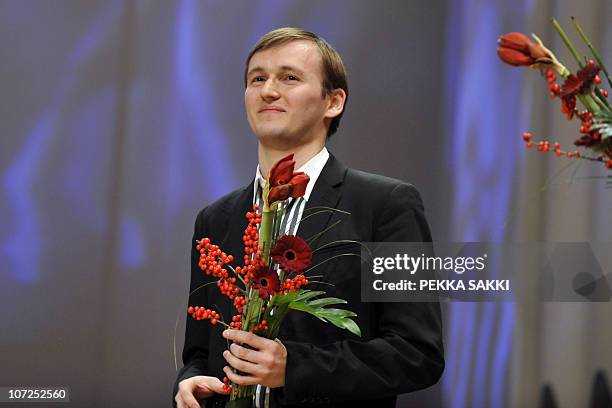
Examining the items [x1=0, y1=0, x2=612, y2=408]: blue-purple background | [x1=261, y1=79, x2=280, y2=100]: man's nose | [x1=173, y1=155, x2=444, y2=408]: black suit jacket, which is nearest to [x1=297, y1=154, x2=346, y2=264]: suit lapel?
[x1=173, y1=155, x2=444, y2=408]: black suit jacket

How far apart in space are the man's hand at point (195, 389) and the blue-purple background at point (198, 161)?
992 millimetres

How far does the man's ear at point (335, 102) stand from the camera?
2473 mm

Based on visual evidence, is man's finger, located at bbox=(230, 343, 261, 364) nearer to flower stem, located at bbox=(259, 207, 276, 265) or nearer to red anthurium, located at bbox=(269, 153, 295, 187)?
flower stem, located at bbox=(259, 207, 276, 265)

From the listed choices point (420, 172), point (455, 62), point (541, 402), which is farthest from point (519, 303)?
point (455, 62)

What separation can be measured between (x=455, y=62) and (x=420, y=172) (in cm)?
40

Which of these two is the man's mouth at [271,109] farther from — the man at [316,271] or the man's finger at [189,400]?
the man's finger at [189,400]

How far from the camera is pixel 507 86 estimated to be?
312cm

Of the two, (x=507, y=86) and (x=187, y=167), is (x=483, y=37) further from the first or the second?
(x=187, y=167)

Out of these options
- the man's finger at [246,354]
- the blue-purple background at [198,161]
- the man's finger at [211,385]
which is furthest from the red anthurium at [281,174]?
the blue-purple background at [198,161]

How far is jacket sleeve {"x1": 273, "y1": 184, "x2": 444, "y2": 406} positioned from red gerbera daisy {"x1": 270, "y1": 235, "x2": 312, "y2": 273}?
308mm

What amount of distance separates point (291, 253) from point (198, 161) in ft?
4.94

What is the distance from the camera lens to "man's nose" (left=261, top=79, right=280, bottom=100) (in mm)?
A: 2346

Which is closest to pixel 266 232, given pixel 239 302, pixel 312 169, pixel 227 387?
pixel 239 302

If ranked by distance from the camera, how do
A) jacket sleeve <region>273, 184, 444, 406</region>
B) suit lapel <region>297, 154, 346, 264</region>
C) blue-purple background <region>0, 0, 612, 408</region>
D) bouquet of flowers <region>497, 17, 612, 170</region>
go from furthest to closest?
blue-purple background <region>0, 0, 612, 408</region> < suit lapel <region>297, 154, 346, 264</region> < jacket sleeve <region>273, 184, 444, 406</region> < bouquet of flowers <region>497, 17, 612, 170</region>
